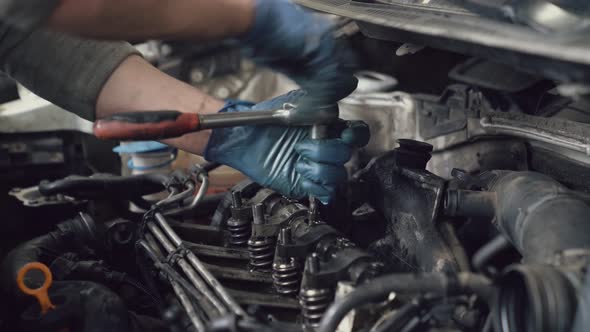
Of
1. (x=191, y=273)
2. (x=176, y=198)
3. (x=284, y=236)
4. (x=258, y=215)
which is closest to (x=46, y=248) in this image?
(x=176, y=198)

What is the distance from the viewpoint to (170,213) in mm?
1772

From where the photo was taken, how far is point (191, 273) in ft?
4.27

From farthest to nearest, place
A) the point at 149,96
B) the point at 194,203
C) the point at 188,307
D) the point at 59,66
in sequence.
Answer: the point at 194,203 → the point at 149,96 → the point at 59,66 → the point at 188,307

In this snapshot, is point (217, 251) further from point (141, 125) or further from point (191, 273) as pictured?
point (141, 125)

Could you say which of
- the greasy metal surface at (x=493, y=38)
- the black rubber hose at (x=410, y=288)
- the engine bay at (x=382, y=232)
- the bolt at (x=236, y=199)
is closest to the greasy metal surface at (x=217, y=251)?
the engine bay at (x=382, y=232)

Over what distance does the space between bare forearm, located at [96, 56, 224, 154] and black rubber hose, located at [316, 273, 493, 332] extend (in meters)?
Answer: 0.86

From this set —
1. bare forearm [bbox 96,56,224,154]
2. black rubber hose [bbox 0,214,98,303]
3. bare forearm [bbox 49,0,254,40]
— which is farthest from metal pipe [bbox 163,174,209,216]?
bare forearm [bbox 49,0,254,40]

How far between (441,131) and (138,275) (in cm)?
104

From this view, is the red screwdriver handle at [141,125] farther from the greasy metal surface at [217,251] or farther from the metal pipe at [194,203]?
the metal pipe at [194,203]

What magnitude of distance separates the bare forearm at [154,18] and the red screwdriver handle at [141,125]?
0.19 meters

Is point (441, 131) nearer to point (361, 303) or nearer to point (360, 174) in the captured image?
point (360, 174)

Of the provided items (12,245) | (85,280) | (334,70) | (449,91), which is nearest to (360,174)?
(334,70)

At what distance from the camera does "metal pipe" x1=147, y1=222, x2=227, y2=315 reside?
117 centimetres

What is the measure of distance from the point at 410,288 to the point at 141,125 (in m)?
0.68
